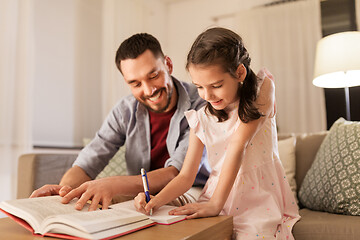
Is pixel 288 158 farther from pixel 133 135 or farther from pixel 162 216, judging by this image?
pixel 162 216

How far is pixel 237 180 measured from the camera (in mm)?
1106

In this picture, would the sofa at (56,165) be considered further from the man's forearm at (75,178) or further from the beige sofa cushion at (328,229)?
the man's forearm at (75,178)

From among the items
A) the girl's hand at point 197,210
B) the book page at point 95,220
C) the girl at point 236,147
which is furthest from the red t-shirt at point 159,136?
the book page at point 95,220

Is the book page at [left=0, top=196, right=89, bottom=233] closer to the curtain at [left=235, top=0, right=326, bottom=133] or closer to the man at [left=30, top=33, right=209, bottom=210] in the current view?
the man at [left=30, top=33, right=209, bottom=210]

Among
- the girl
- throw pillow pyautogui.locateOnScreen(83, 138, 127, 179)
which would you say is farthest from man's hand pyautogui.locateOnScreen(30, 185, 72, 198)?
throw pillow pyautogui.locateOnScreen(83, 138, 127, 179)

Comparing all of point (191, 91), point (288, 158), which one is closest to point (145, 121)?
point (191, 91)

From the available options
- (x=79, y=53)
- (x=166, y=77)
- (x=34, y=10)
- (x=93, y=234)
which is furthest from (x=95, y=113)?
(x=93, y=234)

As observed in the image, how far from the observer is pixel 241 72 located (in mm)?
1057

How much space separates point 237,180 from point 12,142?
74.4 inches

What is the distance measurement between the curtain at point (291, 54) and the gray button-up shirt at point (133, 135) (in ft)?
7.40

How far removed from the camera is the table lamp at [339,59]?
6.54ft

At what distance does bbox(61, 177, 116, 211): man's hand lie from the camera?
921 millimetres

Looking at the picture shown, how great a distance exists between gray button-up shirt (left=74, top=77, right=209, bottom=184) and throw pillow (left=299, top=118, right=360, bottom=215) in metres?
0.49

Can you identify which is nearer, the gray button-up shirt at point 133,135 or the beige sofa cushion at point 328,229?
the beige sofa cushion at point 328,229
